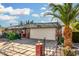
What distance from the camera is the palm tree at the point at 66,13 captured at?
12.9 feet

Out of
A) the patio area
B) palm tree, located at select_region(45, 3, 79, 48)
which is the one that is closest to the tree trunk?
palm tree, located at select_region(45, 3, 79, 48)

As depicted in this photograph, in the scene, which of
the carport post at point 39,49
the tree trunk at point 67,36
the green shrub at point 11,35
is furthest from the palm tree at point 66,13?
the green shrub at point 11,35

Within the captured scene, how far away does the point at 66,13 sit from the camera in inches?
156

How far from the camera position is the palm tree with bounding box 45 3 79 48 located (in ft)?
12.9

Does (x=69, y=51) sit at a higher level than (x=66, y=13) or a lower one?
lower

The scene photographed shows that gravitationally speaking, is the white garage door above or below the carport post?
above

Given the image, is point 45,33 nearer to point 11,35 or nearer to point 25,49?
point 25,49

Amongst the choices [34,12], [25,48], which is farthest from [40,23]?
[25,48]

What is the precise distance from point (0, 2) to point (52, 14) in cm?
80

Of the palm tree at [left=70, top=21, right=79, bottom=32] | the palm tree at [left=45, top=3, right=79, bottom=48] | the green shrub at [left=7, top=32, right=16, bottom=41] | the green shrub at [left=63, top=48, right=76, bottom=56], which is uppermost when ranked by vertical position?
the palm tree at [left=45, top=3, right=79, bottom=48]

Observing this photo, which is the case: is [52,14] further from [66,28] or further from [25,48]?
[25,48]

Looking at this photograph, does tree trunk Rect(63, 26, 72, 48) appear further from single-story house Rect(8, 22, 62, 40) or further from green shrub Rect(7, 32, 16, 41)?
green shrub Rect(7, 32, 16, 41)

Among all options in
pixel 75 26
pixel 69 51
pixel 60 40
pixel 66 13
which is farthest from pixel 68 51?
pixel 66 13

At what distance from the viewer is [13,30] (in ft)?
13.1
